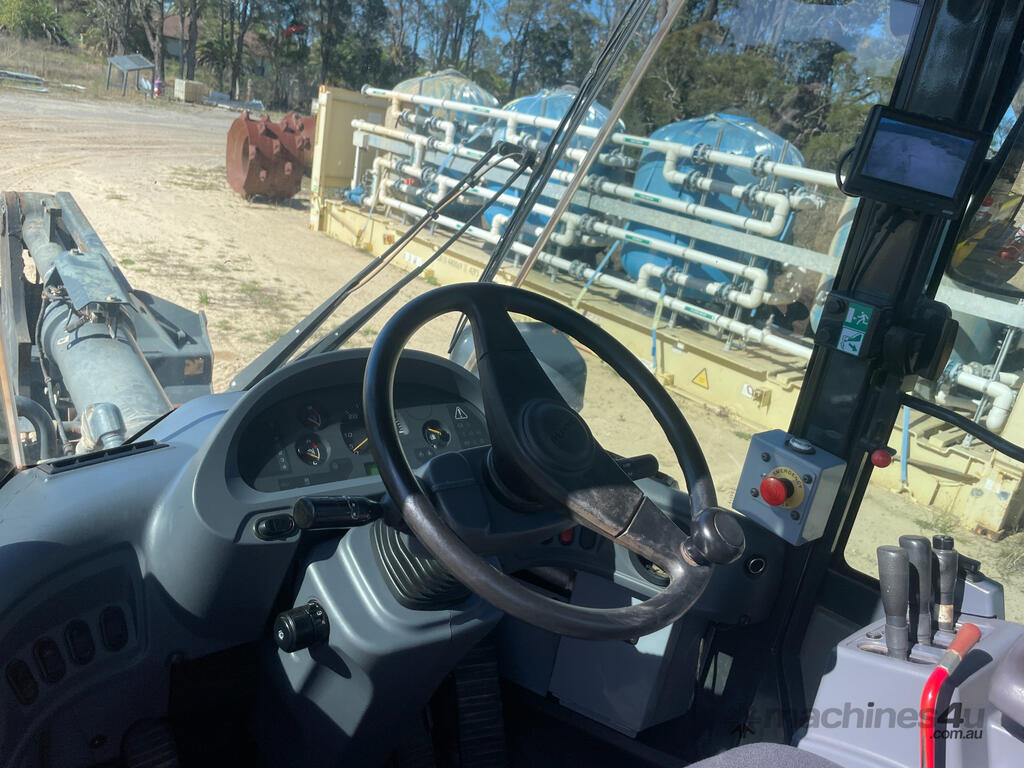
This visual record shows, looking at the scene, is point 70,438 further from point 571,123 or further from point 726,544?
point 726,544

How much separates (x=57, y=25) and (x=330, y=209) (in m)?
8.78

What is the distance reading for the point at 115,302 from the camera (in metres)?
2.55

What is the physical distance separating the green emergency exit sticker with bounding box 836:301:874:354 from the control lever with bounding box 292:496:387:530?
3.73ft

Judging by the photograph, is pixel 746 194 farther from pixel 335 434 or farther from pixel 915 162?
pixel 335 434

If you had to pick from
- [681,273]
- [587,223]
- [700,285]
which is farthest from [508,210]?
[700,285]

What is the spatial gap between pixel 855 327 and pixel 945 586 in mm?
597

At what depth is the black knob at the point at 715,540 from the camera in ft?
3.83

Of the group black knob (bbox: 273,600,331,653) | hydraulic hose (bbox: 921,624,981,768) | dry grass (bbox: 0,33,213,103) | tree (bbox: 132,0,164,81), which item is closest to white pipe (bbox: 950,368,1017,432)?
hydraulic hose (bbox: 921,624,981,768)

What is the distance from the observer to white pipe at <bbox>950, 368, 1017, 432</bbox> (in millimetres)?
2325

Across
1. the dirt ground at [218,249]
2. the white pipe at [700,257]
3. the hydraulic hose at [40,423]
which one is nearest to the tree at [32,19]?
the dirt ground at [218,249]

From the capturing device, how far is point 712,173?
22.1 feet

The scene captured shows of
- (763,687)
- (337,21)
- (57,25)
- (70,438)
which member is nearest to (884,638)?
(763,687)

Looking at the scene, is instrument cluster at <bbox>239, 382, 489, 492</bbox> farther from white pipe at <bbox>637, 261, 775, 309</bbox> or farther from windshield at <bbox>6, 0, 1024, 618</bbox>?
white pipe at <bbox>637, 261, 775, 309</bbox>

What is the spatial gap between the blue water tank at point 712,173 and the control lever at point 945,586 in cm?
494
